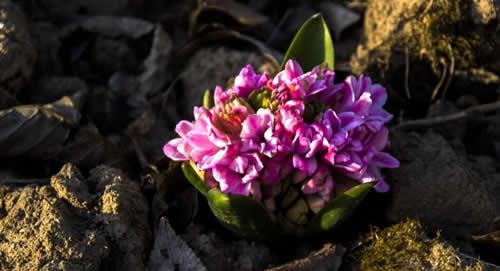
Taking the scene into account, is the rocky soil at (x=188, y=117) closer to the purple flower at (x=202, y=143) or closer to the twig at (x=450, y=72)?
the twig at (x=450, y=72)

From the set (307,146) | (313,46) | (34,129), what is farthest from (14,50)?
(307,146)

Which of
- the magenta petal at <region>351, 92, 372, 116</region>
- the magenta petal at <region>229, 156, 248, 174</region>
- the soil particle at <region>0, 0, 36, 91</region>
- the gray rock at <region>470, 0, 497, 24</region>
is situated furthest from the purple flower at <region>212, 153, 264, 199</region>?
the gray rock at <region>470, 0, 497, 24</region>

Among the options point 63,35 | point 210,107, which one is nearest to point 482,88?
point 210,107

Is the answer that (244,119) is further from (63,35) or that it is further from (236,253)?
A: (63,35)

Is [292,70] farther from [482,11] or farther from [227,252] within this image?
[482,11]

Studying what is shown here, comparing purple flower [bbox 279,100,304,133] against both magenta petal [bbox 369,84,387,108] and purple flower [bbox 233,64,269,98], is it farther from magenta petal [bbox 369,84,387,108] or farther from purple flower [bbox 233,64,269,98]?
magenta petal [bbox 369,84,387,108]

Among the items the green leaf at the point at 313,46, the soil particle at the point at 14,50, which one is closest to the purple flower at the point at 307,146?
the green leaf at the point at 313,46

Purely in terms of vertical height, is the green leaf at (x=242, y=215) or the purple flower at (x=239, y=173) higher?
the purple flower at (x=239, y=173)
